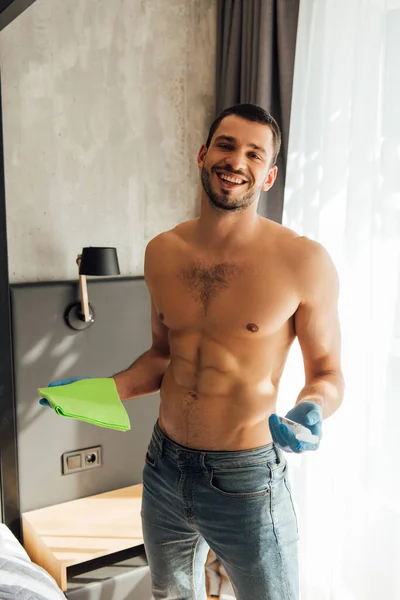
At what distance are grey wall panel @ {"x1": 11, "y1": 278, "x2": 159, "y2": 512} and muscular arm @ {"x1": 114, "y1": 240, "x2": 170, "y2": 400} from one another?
811mm

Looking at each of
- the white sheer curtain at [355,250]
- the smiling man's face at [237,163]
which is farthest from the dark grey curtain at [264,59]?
the smiling man's face at [237,163]

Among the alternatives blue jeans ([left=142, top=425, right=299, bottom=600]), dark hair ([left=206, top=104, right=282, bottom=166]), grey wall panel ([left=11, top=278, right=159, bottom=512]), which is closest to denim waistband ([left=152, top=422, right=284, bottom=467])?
blue jeans ([left=142, top=425, right=299, bottom=600])

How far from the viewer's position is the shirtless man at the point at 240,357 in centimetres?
157

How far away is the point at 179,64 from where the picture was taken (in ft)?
9.34

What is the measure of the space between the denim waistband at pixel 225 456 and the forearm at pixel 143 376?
248 millimetres

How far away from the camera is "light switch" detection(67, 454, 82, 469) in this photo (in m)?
2.71

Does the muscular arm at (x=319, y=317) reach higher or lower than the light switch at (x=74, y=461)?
higher

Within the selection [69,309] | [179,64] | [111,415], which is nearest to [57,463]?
[69,309]

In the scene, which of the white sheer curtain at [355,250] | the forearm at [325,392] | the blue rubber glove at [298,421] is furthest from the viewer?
the white sheer curtain at [355,250]

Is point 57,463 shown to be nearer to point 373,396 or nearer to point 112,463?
point 112,463

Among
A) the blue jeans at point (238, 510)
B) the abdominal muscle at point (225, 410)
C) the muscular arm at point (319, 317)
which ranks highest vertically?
the muscular arm at point (319, 317)

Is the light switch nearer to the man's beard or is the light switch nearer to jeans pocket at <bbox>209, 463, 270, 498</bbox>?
jeans pocket at <bbox>209, 463, 270, 498</bbox>

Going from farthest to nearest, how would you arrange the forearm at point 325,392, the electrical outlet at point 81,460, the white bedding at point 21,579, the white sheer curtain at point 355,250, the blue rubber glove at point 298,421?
the electrical outlet at point 81,460
the white sheer curtain at point 355,250
the white bedding at point 21,579
the forearm at point 325,392
the blue rubber glove at point 298,421

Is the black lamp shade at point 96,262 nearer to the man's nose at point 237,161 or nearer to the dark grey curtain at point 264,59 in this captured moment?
the dark grey curtain at point 264,59
